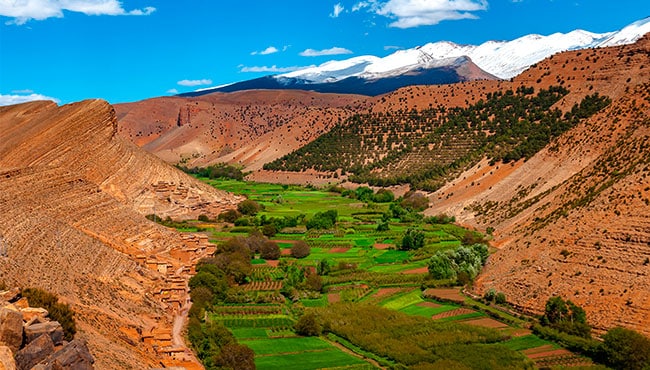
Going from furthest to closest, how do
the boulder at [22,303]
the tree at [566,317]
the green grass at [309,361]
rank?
1. the tree at [566,317]
2. the green grass at [309,361]
3. the boulder at [22,303]

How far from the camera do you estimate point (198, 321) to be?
38.5 m

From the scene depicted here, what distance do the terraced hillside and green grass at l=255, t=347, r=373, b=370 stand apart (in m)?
53.1

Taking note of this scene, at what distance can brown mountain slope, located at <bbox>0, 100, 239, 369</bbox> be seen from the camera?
2991 cm

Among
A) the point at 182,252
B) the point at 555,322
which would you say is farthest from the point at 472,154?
the point at 555,322

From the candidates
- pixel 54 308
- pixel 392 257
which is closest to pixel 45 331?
pixel 54 308

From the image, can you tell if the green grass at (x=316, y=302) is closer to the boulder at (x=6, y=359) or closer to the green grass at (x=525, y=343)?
the green grass at (x=525, y=343)

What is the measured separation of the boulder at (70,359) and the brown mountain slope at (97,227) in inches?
97.6

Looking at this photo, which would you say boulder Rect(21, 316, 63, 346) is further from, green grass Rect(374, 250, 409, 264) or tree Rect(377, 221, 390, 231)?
tree Rect(377, 221, 390, 231)

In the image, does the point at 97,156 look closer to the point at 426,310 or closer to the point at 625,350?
the point at 426,310

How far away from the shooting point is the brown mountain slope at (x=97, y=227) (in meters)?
29.9

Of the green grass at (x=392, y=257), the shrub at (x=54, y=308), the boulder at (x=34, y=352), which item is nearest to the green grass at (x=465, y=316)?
the green grass at (x=392, y=257)

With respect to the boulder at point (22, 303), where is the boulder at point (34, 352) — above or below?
below

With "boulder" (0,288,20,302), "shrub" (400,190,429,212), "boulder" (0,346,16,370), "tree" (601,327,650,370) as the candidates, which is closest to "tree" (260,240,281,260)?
"shrub" (400,190,429,212)

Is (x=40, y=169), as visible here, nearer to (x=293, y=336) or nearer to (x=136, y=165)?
(x=293, y=336)
